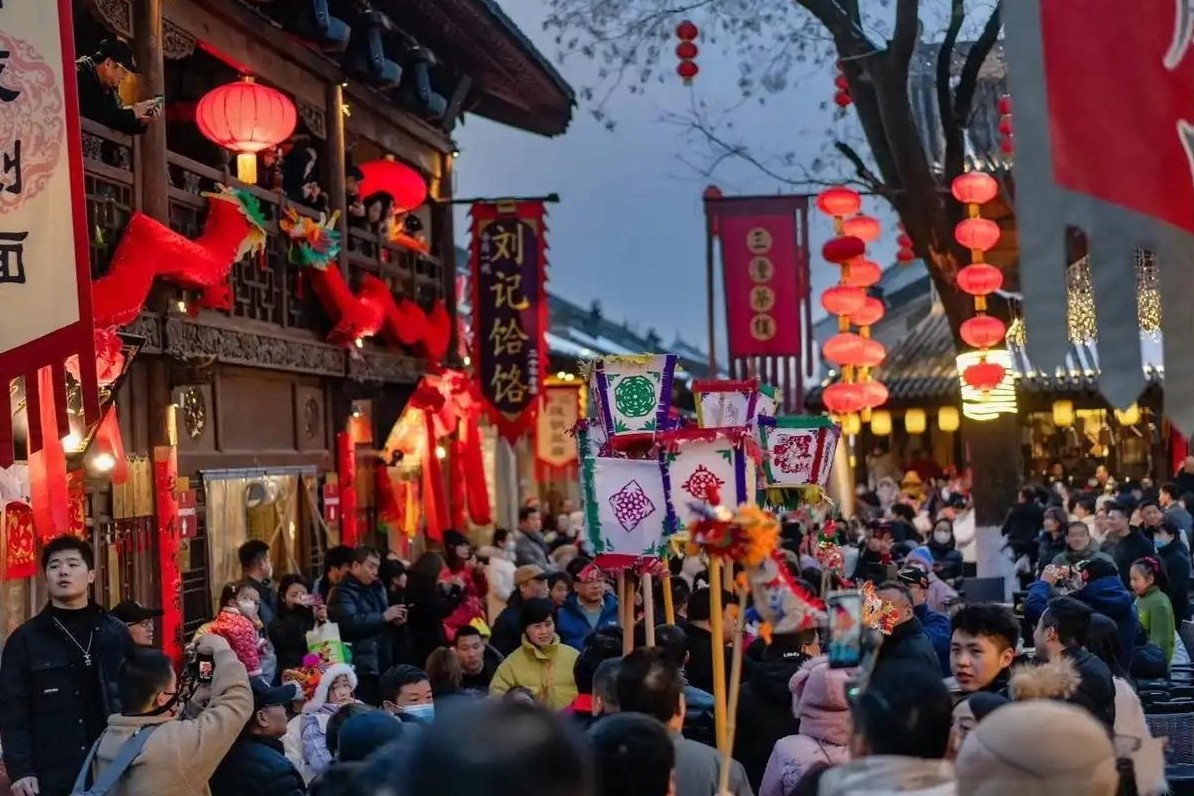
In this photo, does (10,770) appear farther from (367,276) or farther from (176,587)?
(367,276)

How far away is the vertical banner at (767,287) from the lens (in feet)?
59.3

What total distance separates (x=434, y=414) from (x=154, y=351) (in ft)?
22.7

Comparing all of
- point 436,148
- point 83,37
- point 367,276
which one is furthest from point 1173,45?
point 436,148

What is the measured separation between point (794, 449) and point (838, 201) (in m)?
7.65

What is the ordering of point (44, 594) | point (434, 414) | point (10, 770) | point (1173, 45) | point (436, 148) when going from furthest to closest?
1. point (436, 148)
2. point (434, 414)
3. point (44, 594)
4. point (10, 770)
5. point (1173, 45)

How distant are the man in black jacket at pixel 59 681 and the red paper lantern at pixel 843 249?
10562mm

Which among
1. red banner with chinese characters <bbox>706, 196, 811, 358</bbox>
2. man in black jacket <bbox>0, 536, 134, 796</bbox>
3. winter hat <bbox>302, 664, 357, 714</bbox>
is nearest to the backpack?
man in black jacket <bbox>0, 536, 134, 796</bbox>

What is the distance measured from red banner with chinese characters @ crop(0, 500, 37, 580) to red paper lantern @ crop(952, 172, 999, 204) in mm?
9123

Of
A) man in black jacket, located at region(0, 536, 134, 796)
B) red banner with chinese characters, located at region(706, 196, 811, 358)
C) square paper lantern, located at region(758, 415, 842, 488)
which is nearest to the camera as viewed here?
man in black jacket, located at region(0, 536, 134, 796)

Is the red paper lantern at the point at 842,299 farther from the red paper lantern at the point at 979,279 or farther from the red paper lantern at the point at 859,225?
the red paper lantern at the point at 979,279

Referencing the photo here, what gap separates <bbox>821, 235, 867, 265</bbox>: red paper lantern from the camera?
53.9ft

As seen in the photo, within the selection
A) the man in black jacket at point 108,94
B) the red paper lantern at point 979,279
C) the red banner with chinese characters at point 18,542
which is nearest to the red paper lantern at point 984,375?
the red paper lantern at point 979,279

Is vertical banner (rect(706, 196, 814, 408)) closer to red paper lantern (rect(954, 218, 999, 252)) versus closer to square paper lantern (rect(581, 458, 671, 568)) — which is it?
red paper lantern (rect(954, 218, 999, 252))

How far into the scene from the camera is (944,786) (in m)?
3.62
